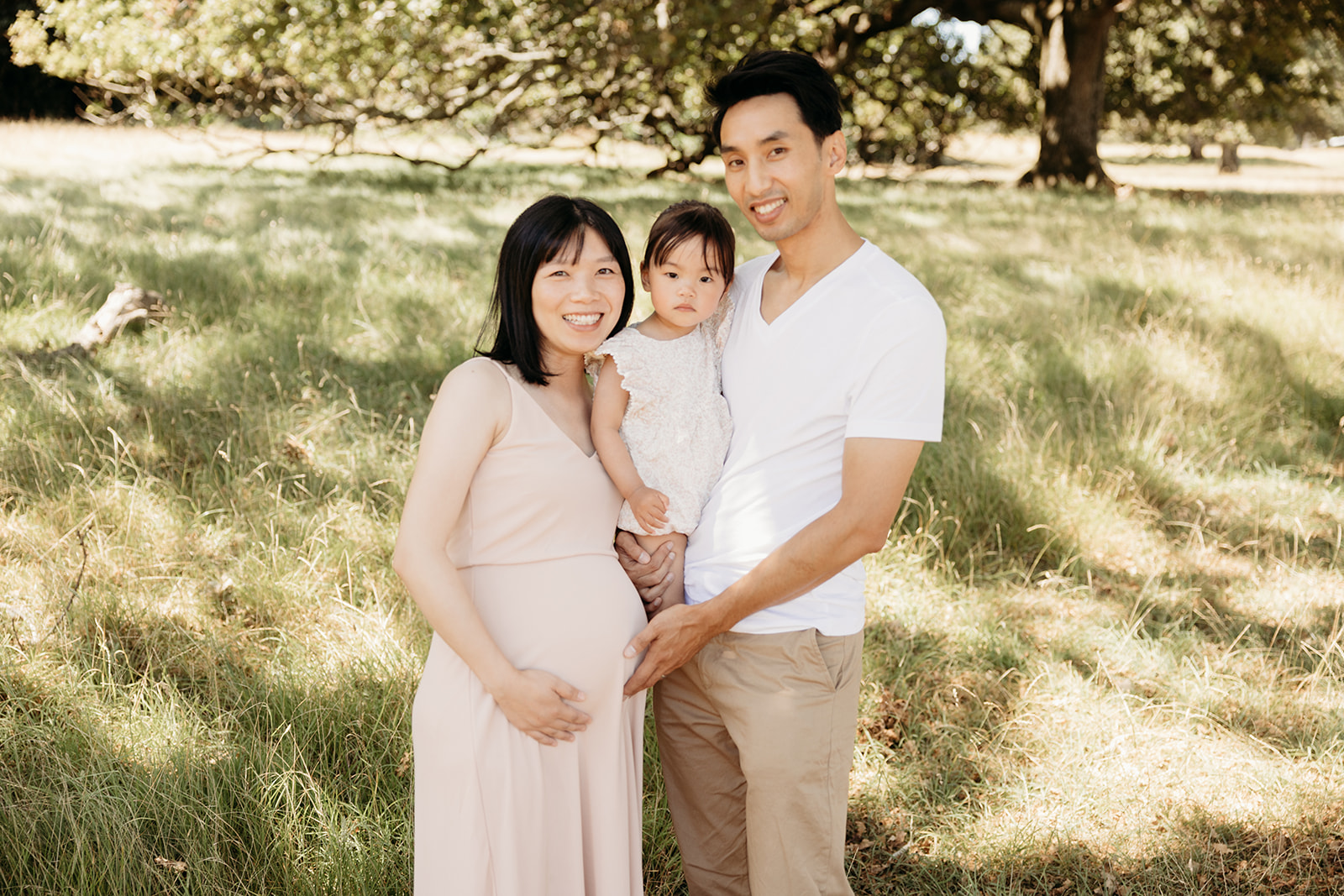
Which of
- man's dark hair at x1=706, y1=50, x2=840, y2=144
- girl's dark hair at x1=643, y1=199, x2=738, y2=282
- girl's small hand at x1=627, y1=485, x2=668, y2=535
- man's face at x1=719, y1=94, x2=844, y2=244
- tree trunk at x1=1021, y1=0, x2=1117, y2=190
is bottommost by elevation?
girl's small hand at x1=627, y1=485, x2=668, y2=535

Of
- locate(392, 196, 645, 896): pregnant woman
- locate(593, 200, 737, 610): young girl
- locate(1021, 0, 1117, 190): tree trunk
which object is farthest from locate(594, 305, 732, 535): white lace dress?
locate(1021, 0, 1117, 190): tree trunk

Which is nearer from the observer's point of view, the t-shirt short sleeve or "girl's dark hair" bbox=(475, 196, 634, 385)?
the t-shirt short sleeve

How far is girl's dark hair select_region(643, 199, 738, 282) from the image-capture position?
95.9 inches

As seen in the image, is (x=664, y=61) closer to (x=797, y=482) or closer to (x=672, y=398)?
(x=672, y=398)

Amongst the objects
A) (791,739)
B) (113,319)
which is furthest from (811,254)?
(113,319)

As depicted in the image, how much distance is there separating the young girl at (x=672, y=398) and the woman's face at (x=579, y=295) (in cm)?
17

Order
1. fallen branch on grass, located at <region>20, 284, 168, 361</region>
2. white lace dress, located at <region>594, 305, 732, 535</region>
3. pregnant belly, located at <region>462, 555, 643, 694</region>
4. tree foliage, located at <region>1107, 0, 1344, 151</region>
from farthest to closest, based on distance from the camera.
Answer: tree foliage, located at <region>1107, 0, 1344, 151</region>
fallen branch on grass, located at <region>20, 284, 168, 361</region>
white lace dress, located at <region>594, 305, 732, 535</region>
pregnant belly, located at <region>462, 555, 643, 694</region>

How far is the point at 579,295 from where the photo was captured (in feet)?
7.15

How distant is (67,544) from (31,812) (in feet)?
5.06

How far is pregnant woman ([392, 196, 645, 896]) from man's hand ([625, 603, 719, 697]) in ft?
0.09

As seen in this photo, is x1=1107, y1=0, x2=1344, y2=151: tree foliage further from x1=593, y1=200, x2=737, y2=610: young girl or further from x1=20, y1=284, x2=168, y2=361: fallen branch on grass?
x1=593, y1=200, x2=737, y2=610: young girl

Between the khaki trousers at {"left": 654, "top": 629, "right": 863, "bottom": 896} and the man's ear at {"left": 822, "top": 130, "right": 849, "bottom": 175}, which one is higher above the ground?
the man's ear at {"left": 822, "top": 130, "right": 849, "bottom": 175}

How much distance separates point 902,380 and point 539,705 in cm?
102

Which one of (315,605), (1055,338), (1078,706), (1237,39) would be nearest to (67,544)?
(315,605)
